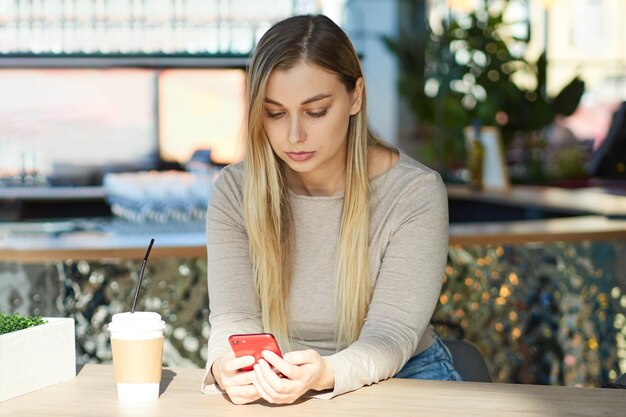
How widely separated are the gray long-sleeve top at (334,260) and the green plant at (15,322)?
27cm

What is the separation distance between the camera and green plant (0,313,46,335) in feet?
4.51

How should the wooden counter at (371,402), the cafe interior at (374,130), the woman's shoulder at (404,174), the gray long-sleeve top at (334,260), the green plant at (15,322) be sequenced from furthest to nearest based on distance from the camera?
the cafe interior at (374,130), the woman's shoulder at (404,174), the gray long-sleeve top at (334,260), the green plant at (15,322), the wooden counter at (371,402)

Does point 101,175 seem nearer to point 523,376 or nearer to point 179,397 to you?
point 523,376

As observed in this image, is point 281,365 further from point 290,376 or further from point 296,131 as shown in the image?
point 296,131

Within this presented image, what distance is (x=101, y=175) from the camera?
584cm

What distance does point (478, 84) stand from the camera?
8.81 meters

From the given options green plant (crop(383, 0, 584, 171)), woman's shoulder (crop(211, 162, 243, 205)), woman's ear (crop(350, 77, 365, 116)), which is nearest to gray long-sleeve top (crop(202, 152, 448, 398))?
woman's shoulder (crop(211, 162, 243, 205))

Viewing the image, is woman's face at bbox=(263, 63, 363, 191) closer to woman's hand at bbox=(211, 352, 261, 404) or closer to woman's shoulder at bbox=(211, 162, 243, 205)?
woman's shoulder at bbox=(211, 162, 243, 205)

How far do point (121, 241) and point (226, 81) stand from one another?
3179 mm

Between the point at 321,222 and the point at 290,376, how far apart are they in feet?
1.74

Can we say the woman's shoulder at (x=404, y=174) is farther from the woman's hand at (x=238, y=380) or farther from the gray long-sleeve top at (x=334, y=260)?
the woman's hand at (x=238, y=380)

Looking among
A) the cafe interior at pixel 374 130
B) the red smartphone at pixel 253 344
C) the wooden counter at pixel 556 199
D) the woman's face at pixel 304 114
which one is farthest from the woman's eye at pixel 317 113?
the wooden counter at pixel 556 199

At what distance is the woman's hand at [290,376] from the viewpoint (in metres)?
1.30

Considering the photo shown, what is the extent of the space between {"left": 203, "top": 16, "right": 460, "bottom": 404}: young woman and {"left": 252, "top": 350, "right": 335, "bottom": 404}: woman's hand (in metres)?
A: 0.21
